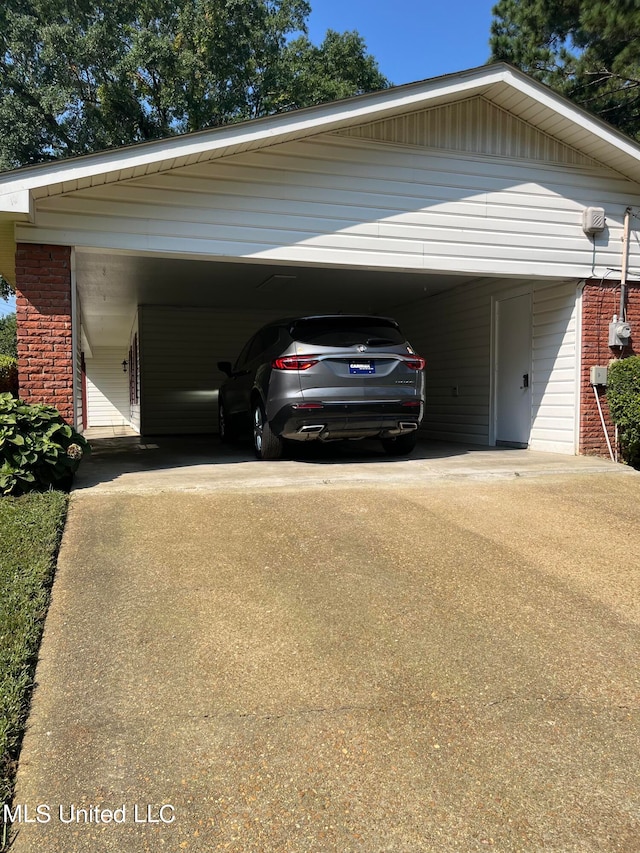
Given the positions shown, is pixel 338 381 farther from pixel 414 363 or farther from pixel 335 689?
pixel 335 689

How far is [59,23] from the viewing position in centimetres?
2269

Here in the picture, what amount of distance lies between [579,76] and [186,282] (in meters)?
10.9

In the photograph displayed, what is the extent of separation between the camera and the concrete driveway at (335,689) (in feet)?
6.30

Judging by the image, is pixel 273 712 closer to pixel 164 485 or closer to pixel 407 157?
pixel 164 485

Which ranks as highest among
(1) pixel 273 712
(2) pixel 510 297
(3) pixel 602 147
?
(3) pixel 602 147

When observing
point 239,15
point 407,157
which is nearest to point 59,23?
point 239,15

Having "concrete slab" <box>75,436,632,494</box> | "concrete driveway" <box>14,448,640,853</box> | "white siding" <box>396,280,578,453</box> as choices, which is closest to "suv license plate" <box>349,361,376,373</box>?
"concrete slab" <box>75,436,632,494</box>

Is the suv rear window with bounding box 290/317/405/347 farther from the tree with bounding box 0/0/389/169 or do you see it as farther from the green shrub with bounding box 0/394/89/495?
the tree with bounding box 0/0/389/169

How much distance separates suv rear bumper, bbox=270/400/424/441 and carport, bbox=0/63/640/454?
1868 millimetres

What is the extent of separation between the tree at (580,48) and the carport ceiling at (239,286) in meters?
7.30

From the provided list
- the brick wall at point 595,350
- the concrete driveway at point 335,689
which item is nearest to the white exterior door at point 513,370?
the brick wall at point 595,350

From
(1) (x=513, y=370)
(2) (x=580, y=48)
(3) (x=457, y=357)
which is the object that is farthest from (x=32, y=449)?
(2) (x=580, y=48)

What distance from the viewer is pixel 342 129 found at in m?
7.62

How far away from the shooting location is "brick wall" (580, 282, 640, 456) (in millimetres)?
8578
